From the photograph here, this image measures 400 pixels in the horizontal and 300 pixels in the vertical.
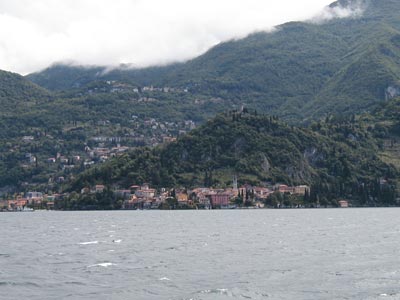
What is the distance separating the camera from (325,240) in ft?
343

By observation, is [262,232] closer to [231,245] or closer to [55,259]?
[231,245]

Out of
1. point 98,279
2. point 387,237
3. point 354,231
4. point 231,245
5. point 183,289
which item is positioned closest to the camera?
point 183,289

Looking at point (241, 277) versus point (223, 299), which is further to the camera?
point (241, 277)

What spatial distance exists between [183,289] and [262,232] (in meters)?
66.6

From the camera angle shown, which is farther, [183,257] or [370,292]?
[183,257]

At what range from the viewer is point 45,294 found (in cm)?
5956

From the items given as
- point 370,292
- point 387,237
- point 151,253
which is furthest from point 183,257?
point 387,237

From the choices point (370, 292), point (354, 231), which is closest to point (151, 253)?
point (370, 292)

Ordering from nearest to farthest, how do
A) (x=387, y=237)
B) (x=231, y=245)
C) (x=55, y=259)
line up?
(x=55, y=259)
(x=231, y=245)
(x=387, y=237)

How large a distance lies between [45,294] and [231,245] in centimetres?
4262

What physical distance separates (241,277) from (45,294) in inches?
708

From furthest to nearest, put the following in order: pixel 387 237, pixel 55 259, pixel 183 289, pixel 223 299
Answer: pixel 387 237, pixel 55 259, pixel 183 289, pixel 223 299

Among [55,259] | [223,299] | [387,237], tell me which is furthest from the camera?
[387,237]

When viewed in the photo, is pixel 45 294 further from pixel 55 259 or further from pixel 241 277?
pixel 55 259
